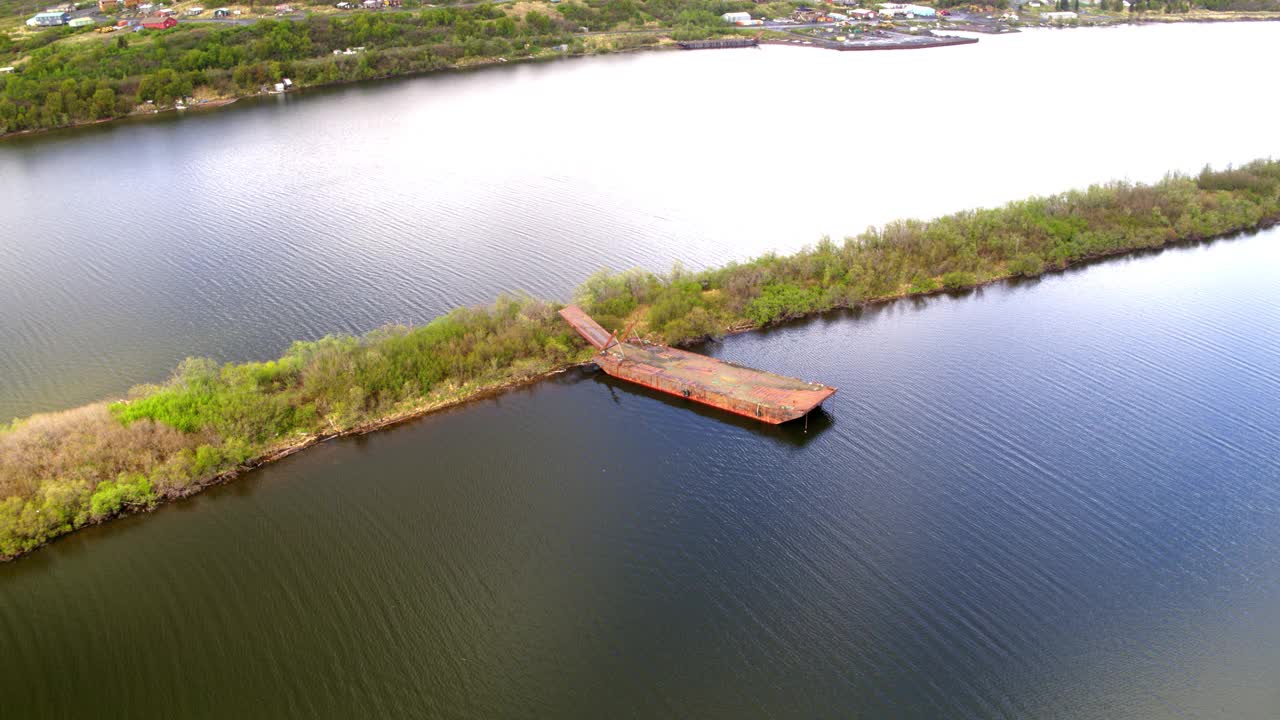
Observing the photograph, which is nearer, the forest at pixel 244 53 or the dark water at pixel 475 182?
the dark water at pixel 475 182

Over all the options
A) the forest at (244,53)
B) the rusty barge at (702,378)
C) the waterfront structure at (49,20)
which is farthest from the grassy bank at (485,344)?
the waterfront structure at (49,20)

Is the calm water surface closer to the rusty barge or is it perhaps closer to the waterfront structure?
the rusty barge

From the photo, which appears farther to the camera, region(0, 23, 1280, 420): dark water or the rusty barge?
region(0, 23, 1280, 420): dark water

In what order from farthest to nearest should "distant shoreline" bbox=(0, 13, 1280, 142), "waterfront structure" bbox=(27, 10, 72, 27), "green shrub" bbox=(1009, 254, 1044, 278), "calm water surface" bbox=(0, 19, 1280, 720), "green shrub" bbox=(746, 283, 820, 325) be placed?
"waterfront structure" bbox=(27, 10, 72, 27), "distant shoreline" bbox=(0, 13, 1280, 142), "green shrub" bbox=(1009, 254, 1044, 278), "green shrub" bbox=(746, 283, 820, 325), "calm water surface" bbox=(0, 19, 1280, 720)

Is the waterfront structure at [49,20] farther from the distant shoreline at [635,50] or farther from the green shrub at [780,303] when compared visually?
the green shrub at [780,303]

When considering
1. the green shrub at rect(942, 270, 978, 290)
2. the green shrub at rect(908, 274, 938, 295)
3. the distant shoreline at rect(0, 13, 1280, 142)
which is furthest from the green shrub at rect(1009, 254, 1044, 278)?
the distant shoreline at rect(0, 13, 1280, 142)

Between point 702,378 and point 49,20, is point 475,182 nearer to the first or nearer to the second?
point 702,378

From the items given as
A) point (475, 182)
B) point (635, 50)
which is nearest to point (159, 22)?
point (635, 50)
